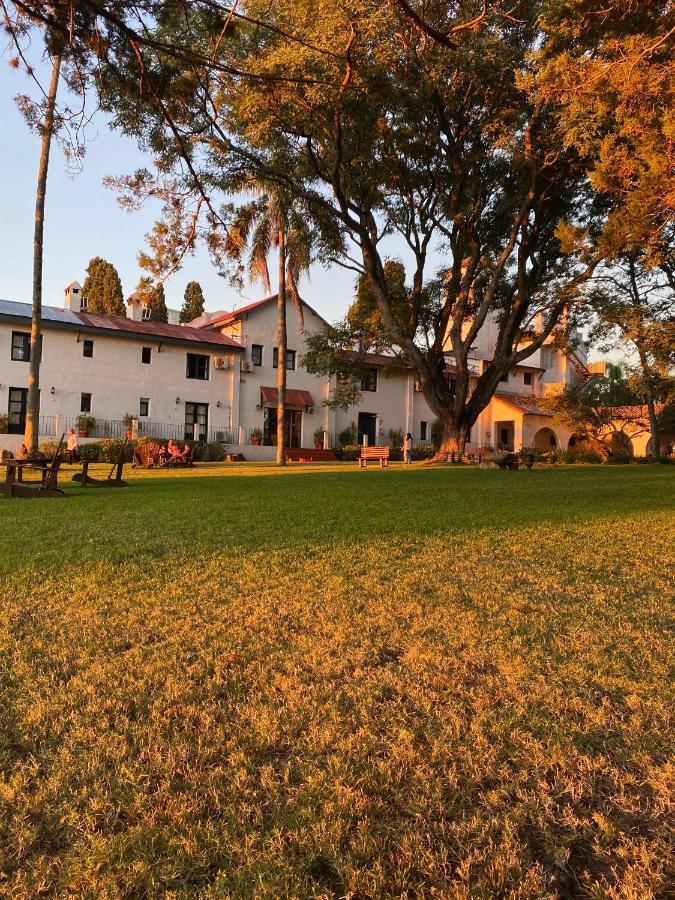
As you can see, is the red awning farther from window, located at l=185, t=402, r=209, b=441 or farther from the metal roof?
window, located at l=185, t=402, r=209, b=441

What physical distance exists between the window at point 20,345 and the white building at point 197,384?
0.14 ft

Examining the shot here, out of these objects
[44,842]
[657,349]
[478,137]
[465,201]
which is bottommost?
[44,842]

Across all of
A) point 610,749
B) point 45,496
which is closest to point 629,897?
point 610,749

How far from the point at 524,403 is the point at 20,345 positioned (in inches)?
1219

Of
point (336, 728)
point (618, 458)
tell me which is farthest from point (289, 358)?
point (336, 728)

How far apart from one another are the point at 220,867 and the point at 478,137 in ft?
63.1

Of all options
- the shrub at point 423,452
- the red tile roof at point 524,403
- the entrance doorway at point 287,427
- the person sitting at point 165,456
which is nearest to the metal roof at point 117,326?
the entrance doorway at point 287,427

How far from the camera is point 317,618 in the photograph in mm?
3451

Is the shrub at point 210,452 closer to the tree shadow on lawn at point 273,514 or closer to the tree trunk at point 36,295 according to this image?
the tree trunk at point 36,295

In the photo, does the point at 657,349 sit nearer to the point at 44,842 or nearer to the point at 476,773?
the point at 476,773

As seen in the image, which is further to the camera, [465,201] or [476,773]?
[465,201]

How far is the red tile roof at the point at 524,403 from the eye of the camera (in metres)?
39.0

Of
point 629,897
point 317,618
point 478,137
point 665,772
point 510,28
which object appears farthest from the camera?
Answer: point 478,137

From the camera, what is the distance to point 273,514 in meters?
7.92
